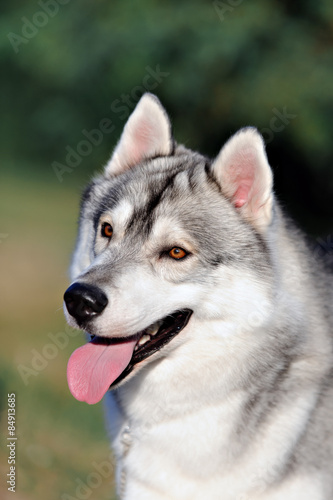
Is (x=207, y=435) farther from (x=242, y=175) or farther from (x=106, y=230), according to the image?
(x=242, y=175)

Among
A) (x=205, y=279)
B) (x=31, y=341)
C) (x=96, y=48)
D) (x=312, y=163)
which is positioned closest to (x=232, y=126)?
(x=312, y=163)

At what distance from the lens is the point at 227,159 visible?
346cm

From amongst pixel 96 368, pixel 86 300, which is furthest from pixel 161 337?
pixel 86 300

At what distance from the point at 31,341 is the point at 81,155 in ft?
19.0

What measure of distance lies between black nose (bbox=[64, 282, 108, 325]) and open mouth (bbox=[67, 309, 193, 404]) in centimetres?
30

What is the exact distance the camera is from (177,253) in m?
3.38

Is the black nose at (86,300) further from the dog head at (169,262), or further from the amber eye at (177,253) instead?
the amber eye at (177,253)

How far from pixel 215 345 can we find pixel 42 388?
3.69 m

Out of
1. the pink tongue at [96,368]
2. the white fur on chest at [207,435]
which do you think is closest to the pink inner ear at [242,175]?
the white fur on chest at [207,435]

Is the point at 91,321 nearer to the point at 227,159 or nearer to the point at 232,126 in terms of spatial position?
the point at 227,159

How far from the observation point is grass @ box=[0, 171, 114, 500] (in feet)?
16.3

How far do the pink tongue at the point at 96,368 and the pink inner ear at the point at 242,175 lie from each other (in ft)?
3.28

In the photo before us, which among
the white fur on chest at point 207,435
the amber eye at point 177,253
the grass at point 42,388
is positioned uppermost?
the amber eye at point 177,253

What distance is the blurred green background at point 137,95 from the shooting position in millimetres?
6105
